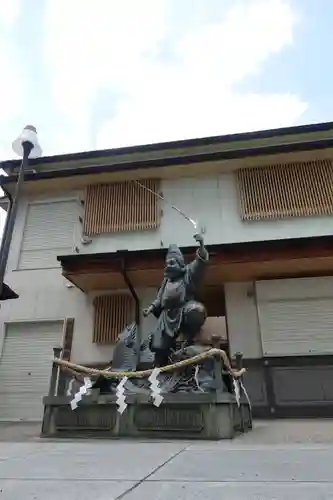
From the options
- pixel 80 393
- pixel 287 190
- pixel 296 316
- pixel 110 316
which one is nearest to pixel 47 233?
pixel 110 316

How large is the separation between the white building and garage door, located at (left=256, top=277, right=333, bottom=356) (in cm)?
2

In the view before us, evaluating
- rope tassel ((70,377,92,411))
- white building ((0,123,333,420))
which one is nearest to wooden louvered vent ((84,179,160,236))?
white building ((0,123,333,420))

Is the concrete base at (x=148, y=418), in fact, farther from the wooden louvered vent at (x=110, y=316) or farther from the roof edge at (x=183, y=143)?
the roof edge at (x=183, y=143)

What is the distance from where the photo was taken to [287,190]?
30.4 ft

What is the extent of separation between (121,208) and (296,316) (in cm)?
492

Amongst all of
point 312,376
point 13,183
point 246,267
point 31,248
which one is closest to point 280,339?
point 312,376

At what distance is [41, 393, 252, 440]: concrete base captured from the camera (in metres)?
3.85

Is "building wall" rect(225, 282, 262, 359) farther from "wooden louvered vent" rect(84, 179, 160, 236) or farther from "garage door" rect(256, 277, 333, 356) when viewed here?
"wooden louvered vent" rect(84, 179, 160, 236)

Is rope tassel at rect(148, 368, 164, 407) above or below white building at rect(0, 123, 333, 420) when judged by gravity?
below

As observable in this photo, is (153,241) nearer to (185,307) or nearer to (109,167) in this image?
(109,167)

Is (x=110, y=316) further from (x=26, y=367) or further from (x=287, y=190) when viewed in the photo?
(x=287, y=190)

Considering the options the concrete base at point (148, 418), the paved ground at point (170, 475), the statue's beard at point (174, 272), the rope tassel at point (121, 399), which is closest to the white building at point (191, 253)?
the statue's beard at point (174, 272)

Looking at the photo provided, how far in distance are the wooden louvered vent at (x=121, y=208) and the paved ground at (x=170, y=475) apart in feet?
23.4

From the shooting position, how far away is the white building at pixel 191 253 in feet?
24.4
